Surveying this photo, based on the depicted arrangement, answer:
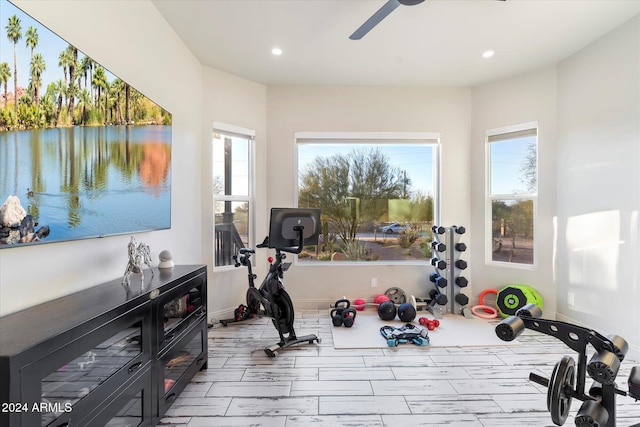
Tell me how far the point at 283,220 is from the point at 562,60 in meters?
3.78

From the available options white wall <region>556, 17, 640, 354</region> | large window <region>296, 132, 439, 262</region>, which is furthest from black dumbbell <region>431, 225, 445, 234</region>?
white wall <region>556, 17, 640, 354</region>

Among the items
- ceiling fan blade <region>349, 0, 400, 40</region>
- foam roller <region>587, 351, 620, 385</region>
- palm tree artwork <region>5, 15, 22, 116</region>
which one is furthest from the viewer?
ceiling fan blade <region>349, 0, 400, 40</region>

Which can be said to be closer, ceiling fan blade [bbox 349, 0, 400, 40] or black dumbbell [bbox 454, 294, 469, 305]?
ceiling fan blade [bbox 349, 0, 400, 40]

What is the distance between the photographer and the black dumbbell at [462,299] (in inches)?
144

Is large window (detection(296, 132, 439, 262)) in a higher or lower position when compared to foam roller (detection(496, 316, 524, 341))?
higher

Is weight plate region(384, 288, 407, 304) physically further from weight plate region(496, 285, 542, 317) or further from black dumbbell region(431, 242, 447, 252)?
weight plate region(496, 285, 542, 317)

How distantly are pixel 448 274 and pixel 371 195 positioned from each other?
1.47 metres

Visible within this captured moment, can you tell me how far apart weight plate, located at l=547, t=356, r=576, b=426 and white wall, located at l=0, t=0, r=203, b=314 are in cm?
243

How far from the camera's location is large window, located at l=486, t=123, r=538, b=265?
3635 millimetres

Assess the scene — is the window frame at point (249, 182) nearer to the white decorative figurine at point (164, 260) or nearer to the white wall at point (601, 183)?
Answer: the white decorative figurine at point (164, 260)

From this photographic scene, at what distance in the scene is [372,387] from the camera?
7.17 ft

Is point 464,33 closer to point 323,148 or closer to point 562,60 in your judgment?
point 562,60

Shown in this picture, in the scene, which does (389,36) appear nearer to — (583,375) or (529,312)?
(529,312)

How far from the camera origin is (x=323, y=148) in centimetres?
402
